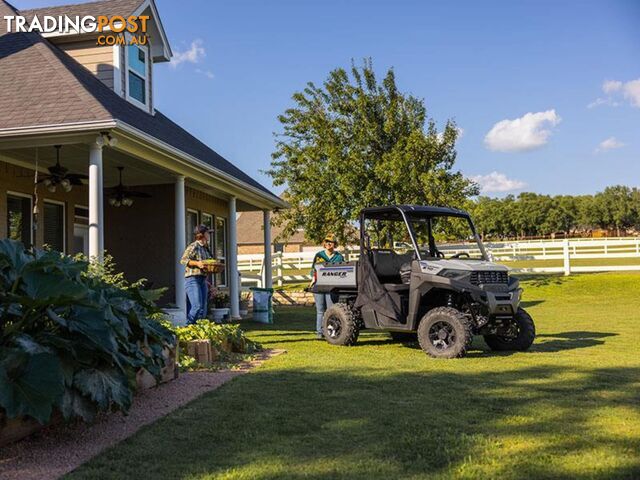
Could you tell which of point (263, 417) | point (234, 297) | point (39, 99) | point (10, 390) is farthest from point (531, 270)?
point (10, 390)

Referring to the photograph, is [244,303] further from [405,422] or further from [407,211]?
[405,422]

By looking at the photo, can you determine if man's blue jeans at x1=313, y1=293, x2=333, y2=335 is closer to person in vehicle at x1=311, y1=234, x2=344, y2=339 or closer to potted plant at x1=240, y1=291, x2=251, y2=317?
person in vehicle at x1=311, y1=234, x2=344, y2=339

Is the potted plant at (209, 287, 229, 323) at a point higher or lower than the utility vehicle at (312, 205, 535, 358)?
lower

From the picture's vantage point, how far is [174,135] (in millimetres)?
13445

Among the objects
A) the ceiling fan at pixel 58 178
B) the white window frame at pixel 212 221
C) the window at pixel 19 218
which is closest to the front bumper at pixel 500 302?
the ceiling fan at pixel 58 178

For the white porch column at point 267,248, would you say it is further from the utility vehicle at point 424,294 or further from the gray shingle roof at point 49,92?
the utility vehicle at point 424,294

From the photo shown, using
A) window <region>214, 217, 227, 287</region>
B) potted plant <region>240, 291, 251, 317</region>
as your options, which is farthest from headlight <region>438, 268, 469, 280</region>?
window <region>214, 217, 227, 287</region>

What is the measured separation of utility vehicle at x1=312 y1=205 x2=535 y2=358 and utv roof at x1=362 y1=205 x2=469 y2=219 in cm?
1

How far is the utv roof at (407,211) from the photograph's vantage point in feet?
27.6

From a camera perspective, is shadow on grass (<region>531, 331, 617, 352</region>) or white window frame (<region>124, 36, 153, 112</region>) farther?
white window frame (<region>124, 36, 153, 112</region>)

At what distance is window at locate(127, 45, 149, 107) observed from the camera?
12945 millimetres

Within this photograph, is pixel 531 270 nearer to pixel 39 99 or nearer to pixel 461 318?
pixel 461 318

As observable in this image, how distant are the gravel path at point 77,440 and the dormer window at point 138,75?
29.4ft

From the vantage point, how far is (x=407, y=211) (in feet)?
27.6
